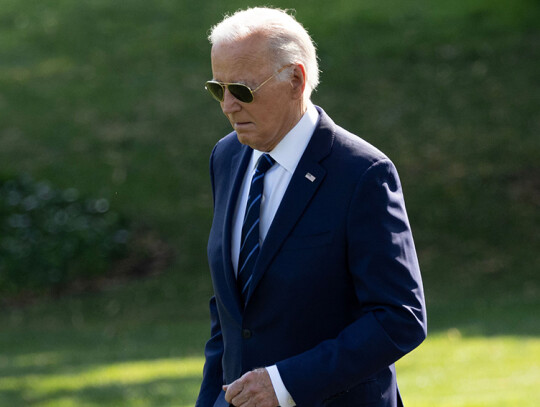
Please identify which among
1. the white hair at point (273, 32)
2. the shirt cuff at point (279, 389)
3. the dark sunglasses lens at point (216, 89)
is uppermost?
the white hair at point (273, 32)

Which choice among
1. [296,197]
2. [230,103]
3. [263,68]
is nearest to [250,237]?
[296,197]

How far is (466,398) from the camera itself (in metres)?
8.09

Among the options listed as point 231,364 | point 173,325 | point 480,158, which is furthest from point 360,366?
point 480,158

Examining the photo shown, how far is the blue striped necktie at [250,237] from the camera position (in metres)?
3.27

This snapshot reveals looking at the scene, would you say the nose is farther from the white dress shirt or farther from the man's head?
the white dress shirt

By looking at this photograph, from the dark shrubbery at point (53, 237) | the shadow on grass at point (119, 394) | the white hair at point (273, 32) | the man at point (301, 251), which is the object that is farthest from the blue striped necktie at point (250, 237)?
the dark shrubbery at point (53, 237)

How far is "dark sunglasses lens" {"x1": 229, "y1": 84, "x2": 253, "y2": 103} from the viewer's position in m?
3.21

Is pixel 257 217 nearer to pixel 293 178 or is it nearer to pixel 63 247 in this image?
pixel 293 178

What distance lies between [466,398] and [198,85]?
14637mm

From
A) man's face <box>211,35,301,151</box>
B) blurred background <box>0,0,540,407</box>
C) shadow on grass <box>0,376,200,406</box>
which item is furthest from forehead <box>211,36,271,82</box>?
shadow on grass <box>0,376,200,406</box>

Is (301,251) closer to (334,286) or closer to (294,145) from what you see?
(334,286)

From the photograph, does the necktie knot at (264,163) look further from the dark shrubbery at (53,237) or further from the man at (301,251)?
the dark shrubbery at (53,237)

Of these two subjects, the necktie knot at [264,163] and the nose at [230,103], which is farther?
the necktie knot at [264,163]

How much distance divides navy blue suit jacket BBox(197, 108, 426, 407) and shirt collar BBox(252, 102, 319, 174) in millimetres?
47
